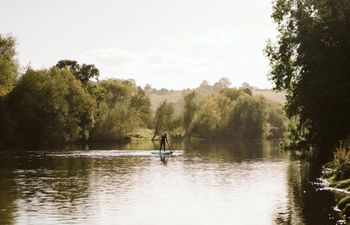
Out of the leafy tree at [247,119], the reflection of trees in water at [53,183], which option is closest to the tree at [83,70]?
the leafy tree at [247,119]

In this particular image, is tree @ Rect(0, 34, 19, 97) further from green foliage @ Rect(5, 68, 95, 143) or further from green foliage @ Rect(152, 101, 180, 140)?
green foliage @ Rect(152, 101, 180, 140)

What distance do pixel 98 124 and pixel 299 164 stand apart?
8268 centimetres

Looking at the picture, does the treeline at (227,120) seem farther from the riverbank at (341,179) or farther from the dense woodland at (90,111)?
the riverbank at (341,179)

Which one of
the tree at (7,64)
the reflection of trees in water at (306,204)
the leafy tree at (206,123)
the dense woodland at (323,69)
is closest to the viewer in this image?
the reflection of trees in water at (306,204)

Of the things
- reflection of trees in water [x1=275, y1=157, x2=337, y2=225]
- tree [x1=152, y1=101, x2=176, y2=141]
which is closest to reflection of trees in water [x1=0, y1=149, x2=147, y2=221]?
reflection of trees in water [x1=275, y1=157, x2=337, y2=225]

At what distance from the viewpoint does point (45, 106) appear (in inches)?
4422

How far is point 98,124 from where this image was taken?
135375mm

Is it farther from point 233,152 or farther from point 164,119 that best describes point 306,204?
point 164,119

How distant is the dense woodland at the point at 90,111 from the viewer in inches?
4281

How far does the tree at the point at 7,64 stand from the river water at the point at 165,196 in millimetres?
42796

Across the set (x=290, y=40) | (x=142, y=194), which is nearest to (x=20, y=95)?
(x=290, y=40)

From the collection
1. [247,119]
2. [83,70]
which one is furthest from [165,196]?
[247,119]

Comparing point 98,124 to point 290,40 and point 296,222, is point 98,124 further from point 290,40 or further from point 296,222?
point 296,222

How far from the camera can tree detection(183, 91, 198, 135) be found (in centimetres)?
16938
